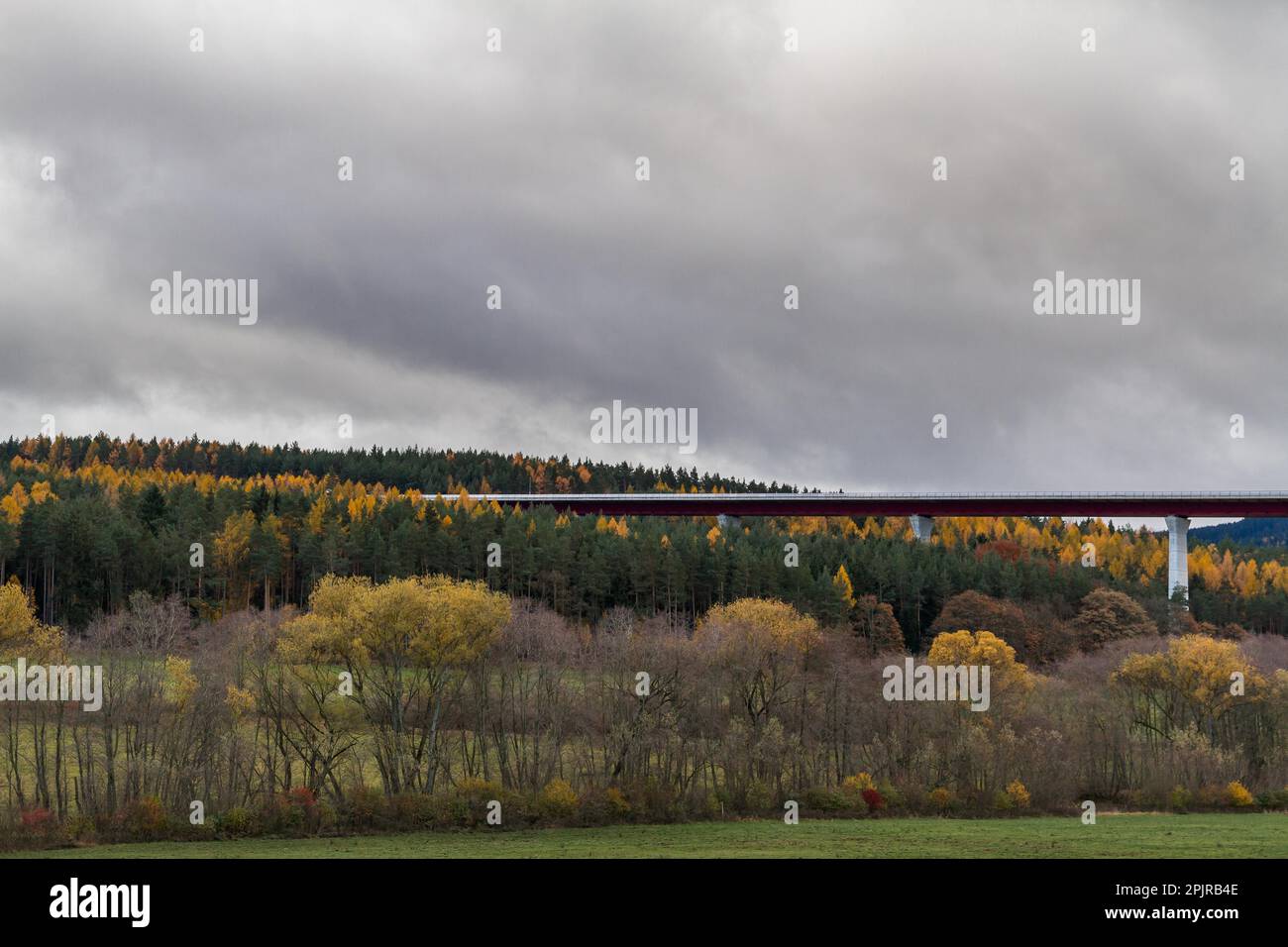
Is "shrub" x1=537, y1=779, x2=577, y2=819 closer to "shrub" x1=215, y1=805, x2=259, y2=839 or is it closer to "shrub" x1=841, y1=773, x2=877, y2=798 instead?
"shrub" x1=215, y1=805, x2=259, y2=839

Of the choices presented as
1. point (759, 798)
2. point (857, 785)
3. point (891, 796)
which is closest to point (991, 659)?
point (891, 796)

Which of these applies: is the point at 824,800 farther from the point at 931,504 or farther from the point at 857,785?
the point at 931,504

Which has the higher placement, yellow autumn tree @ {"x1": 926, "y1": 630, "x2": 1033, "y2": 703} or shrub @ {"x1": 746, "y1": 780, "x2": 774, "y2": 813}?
yellow autumn tree @ {"x1": 926, "y1": 630, "x2": 1033, "y2": 703}

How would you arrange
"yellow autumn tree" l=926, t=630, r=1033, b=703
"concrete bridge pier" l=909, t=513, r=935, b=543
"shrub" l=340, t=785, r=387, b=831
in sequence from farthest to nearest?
"concrete bridge pier" l=909, t=513, r=935, b=543 → "yellow autumn tree" l=926, t=630, r=1033, b=703 → "shrub" l=340, t=785, r=387, b=831

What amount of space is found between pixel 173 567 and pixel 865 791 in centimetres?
8374

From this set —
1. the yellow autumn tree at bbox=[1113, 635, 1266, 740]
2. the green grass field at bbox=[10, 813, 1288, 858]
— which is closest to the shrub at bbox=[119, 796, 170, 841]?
the green grass field at bbox=[10, 813, 1288, 858]

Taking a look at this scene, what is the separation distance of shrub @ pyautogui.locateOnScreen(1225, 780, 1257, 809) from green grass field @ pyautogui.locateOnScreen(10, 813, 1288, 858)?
26.3 feet

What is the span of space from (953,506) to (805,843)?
114679 millimetres

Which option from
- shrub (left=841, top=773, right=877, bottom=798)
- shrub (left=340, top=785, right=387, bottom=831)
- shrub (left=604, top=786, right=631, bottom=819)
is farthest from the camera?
shrub (left=841, top=773, right=877, bottom=798)

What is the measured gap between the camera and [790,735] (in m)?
77.0

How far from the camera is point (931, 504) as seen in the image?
543 feet

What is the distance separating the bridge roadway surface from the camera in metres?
147

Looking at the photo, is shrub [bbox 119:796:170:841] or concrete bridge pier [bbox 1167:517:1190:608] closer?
shrub [bbox 119:796:170:841]

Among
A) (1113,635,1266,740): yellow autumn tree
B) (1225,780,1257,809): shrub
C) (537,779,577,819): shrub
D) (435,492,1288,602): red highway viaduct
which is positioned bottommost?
(1225,780,1257,809): shrub
